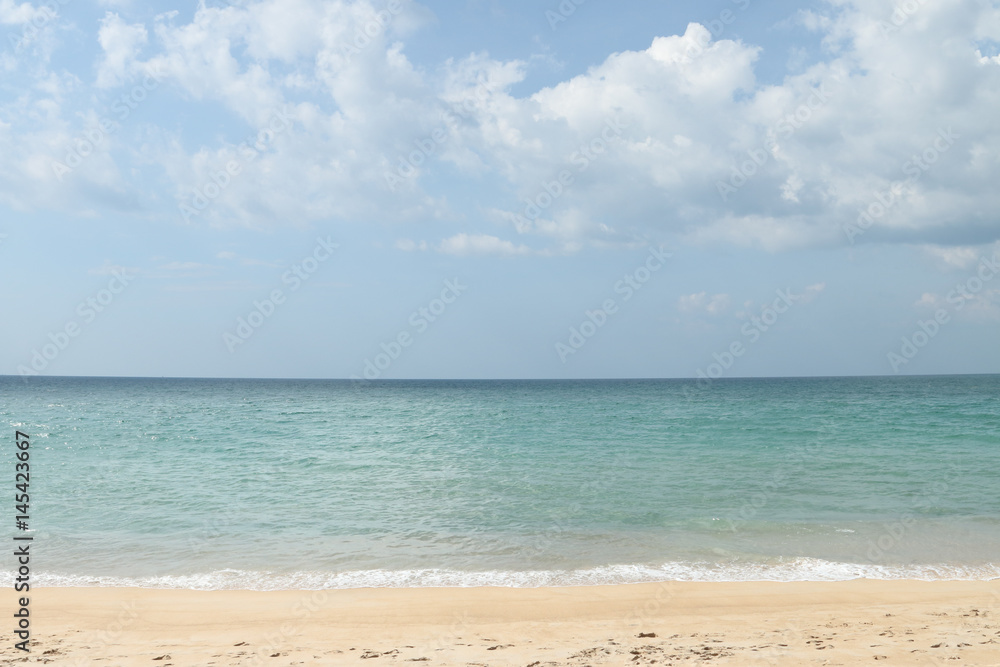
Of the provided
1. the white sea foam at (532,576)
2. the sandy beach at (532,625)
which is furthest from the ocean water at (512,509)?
the sandy beach at (532,625)

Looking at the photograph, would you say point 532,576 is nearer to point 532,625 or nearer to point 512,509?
point 532,625

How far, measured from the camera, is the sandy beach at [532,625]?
6.62 metres

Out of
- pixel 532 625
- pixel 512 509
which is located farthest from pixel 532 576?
pixel 512 509

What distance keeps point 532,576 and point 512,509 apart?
428 cm

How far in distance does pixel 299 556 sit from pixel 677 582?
21.9 feet

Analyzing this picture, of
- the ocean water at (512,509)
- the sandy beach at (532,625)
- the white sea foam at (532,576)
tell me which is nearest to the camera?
the sandy beach at (532,625)

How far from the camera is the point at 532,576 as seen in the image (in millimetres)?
9727

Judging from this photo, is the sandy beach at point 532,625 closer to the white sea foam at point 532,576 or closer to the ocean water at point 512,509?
the white sea foam at point 532,576

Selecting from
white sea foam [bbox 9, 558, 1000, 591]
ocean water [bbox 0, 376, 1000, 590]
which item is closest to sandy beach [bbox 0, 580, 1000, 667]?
white sea foam [bbox 9, 558, 1000, 591]

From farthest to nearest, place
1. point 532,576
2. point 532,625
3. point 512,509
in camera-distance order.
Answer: point 512,509 → point 532,576 → point 532,625

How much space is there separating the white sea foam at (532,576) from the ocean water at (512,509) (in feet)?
0.14

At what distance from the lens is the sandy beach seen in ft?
21.7

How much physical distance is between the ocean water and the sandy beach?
0.66m

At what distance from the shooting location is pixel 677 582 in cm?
941
